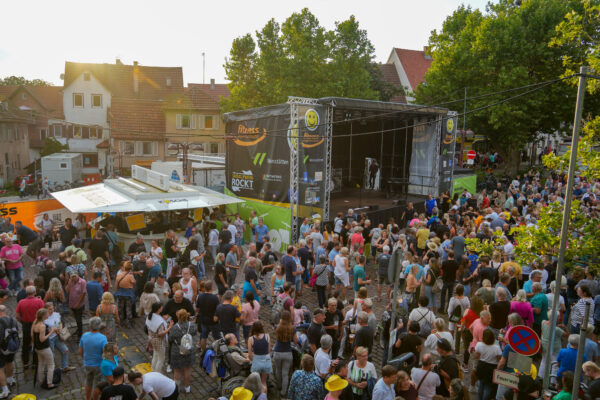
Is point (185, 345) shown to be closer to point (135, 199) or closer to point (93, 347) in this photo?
point (93, 347)

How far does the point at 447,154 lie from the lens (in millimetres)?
22203

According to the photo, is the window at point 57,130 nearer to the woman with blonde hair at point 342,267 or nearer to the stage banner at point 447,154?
the stage banner at point 447,154

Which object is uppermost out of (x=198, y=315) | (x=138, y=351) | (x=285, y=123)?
(x=285, y=123)

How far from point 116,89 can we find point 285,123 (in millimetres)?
34246

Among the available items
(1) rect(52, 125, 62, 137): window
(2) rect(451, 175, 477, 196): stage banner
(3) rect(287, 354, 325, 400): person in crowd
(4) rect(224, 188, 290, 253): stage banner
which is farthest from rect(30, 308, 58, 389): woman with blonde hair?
(1) rect(52, 125, 62, 137): window

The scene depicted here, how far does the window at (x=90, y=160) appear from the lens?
40.0 meters

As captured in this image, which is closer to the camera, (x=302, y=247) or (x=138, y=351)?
(x=138, y=351)

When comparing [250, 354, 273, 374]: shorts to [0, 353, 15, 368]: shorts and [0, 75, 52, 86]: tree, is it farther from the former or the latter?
[0, 75, 52, 86]: tree

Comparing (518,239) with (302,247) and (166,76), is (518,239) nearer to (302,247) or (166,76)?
(302,247)

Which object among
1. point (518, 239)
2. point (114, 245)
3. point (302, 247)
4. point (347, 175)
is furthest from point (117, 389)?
point (347, 175)

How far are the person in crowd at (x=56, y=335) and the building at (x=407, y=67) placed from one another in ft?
144

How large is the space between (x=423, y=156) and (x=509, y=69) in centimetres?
1052

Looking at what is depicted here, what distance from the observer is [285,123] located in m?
15.3

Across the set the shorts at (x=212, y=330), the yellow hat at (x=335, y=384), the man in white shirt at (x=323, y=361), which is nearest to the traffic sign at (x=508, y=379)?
the yellow hat at (x=335, y=384)
